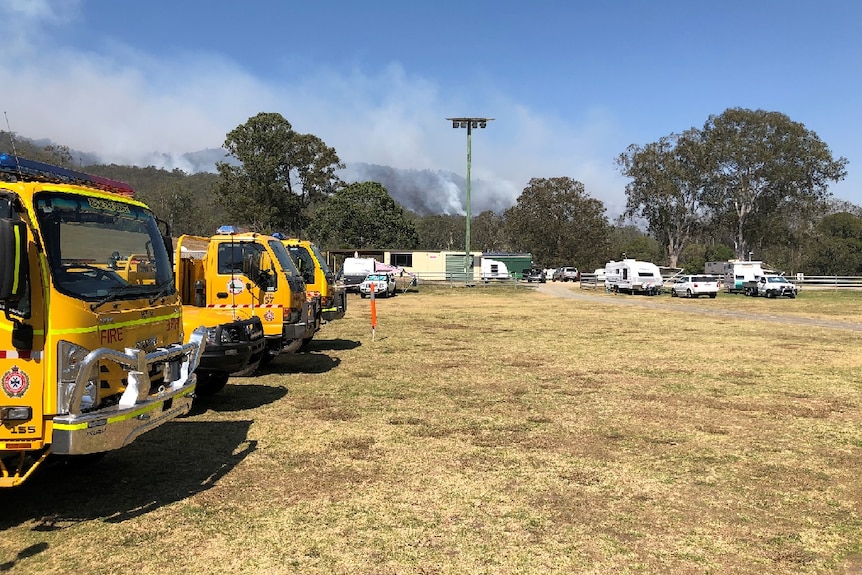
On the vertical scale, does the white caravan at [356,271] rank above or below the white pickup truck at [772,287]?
above

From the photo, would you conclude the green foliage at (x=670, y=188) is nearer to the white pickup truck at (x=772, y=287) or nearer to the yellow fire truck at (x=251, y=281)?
the white pickup truck at (x=772, y=287)

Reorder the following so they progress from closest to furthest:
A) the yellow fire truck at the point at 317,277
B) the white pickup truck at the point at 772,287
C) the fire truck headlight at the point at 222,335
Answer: the fire truck headlight at the point at 222,335
the yellow fire truck at the point at 317,277
the white pickup truck at the point at 772,287

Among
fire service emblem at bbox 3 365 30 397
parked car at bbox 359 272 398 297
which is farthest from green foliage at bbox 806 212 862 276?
fire service emblem at bbox 3 365 30 397

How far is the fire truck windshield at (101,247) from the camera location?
4.38 metres

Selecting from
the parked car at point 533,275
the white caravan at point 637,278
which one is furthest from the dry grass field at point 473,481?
the parked car at point 533,275

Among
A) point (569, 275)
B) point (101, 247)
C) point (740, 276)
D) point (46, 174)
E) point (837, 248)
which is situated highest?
point (837, 248)

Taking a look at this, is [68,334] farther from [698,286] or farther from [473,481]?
[698,286]

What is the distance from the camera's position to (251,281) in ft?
31.3

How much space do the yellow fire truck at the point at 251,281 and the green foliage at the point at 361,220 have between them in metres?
62.8

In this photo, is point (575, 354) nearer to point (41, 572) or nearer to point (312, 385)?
point (312, 385)

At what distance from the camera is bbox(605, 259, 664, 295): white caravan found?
40.3 m

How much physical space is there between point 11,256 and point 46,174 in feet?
4.51

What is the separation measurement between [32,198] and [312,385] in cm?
563

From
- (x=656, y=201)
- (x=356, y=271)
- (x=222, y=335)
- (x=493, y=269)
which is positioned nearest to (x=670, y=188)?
(x=656, y=201)
